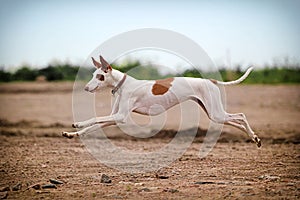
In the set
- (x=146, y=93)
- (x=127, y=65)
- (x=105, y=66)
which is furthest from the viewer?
(x=127, y=65)

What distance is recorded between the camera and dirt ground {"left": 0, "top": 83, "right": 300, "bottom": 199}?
7.11 m

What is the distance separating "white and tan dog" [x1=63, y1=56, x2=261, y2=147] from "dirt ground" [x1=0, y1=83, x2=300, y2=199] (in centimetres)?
82

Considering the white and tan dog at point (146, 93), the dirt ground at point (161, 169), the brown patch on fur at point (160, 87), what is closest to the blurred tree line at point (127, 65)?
the dirt ground at point (161, 169)

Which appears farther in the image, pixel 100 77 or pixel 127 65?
pixel 127 65

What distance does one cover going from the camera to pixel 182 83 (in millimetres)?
9320

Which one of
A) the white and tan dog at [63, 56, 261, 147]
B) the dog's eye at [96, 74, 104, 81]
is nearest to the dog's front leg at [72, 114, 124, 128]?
the white and tan dog at [63, 56, 261, 147]

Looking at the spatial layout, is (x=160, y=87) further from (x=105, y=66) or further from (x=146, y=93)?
(x=105, y=66)

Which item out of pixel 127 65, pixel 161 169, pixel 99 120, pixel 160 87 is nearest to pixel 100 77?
pixel 99 120

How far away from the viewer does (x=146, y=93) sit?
9.16m

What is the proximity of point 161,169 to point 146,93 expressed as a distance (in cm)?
125

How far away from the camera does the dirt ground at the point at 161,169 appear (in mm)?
7109

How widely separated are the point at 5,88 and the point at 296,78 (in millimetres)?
12812

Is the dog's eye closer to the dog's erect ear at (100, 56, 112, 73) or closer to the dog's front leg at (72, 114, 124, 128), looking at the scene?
the dog's erect ear at (100, 56, 112, 73)

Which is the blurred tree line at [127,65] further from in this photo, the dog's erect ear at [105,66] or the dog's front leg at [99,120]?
the dog's front leg at [99,120]
